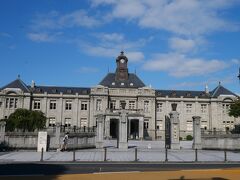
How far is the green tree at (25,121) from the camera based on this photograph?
2028 inches

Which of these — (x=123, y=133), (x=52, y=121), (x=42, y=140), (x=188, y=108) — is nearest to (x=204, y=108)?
(x=188, y=108)

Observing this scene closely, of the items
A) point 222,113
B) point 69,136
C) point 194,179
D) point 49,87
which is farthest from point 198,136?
point 49,87

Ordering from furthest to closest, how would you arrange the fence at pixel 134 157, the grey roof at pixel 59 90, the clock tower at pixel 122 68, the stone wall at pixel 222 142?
the clock tower at pixel 122 68 < the grey roof at pixel 59 90 < the stone wall at pixel 222 142 < the fence at pixel 134 157

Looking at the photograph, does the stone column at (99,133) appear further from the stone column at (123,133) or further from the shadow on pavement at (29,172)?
the shadow on pavement at (29,172)

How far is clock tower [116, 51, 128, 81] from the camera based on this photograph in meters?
79.2

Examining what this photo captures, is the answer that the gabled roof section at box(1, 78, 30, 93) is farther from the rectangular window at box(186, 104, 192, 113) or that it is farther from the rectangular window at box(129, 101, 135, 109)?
the rectangular window at box(186, 104, 192, 113)

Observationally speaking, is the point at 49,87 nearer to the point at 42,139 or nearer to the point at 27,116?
the point at 27,116

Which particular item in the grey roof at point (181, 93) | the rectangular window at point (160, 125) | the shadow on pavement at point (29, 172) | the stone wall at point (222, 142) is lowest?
the shadow on pavement at point (29, 172)

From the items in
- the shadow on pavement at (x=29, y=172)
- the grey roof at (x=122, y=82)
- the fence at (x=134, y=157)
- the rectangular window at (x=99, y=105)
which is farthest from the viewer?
the grey roof at (x=122, y=82)

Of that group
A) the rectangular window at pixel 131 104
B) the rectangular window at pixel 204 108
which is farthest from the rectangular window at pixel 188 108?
the rectangular window at pixel 131 104

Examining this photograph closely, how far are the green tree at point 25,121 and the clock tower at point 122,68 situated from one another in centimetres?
2774

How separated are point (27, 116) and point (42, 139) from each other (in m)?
28.4

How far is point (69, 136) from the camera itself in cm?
2997

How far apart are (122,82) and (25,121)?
30.2m
